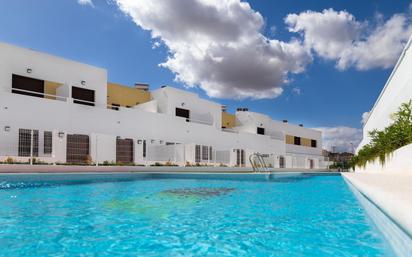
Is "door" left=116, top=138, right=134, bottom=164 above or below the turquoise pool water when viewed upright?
above

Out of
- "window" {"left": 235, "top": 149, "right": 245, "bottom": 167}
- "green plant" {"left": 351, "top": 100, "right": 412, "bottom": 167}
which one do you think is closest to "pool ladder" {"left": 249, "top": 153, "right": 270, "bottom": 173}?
"window" {"left": 235, "top": 149, "right": 245, "bottom": 167}

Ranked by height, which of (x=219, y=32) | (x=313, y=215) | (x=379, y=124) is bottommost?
(x=313, y=215)

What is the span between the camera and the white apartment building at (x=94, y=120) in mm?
15789

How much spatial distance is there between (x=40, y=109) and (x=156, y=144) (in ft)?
25.9

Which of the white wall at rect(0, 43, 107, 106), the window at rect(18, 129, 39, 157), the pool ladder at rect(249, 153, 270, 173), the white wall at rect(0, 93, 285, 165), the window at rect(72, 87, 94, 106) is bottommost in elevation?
the pool ladder at rect(249, 153, 270, 173)

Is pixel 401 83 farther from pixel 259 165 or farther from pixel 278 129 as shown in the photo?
pixel 278 129

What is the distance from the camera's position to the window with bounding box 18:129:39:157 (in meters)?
15.4

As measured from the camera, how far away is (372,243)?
3.30 metres

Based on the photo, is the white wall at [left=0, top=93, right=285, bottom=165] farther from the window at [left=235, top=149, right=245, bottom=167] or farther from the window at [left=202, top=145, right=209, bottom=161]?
the window at [left=235, top=149, right=245, bottom=167]

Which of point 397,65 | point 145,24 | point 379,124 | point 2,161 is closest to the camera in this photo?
point 397,65

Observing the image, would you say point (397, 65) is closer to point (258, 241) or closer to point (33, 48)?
point (258, 241)

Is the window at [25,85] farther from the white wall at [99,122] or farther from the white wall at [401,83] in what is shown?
the white wall at [401,83]

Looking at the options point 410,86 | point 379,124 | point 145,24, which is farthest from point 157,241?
point 379,124

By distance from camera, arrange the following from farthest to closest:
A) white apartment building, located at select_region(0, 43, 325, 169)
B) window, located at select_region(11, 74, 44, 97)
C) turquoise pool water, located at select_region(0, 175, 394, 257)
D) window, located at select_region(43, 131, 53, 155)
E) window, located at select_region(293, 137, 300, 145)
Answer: window, located at select_region(293, 137, 300, 145)
window, located at select_region(11, 74, 44, 97)
window, located at select_region(43, 131, 53, 155)
white apartment building, located at select_region(0, 43, 325, 169)
turquoise pool water, located at select_region(0, 175, 394, 257)
